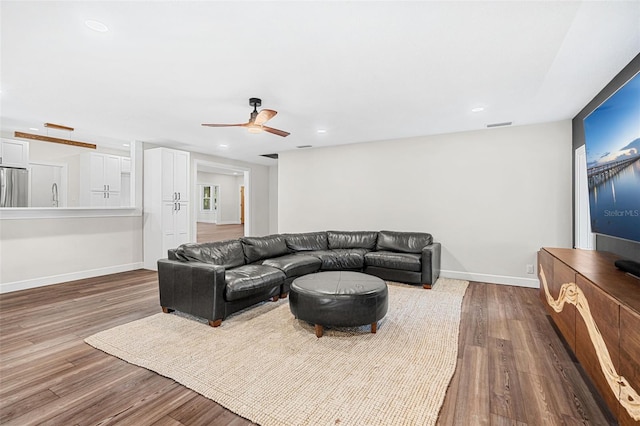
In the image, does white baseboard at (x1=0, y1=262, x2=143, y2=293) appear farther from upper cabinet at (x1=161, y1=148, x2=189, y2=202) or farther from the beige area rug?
the beige area rug

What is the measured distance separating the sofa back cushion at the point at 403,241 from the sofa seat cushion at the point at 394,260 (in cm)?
21

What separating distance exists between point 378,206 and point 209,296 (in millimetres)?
3680

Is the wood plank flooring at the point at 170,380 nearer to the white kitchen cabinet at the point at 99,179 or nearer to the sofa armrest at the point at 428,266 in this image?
the sofa armrest at the point at 428,266

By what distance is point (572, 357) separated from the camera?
2.44 metres

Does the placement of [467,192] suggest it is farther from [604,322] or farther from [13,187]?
[13,187]

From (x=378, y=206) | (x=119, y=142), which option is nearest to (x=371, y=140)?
(x=378, y=206)

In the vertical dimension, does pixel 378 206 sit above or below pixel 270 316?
above

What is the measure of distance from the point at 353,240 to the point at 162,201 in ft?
12.0

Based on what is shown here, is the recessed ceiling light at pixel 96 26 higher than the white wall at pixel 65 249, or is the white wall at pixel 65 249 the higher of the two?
the recessed ceiling light at pixel 96 26

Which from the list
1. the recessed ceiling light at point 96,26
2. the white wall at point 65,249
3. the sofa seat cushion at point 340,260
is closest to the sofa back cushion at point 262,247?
the sofa seat cushion at point 340,260

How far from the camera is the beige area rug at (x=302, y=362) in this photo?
1.83 m

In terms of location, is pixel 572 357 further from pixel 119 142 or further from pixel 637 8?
pixel 119 142

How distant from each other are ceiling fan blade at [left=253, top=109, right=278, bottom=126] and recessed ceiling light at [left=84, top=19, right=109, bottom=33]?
1433mm

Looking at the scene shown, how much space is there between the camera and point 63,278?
16.0ft
